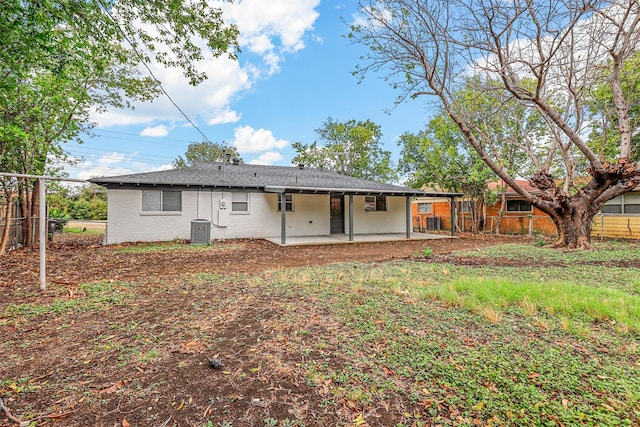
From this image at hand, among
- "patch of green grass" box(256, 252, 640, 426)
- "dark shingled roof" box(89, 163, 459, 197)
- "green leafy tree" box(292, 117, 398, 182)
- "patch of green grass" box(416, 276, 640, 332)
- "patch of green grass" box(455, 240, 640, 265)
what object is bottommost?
"patch of green grass" box(256, 252, 640, 426)

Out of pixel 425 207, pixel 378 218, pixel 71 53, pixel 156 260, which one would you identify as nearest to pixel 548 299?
pixel 156 260

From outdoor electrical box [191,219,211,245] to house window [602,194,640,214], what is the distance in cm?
1784

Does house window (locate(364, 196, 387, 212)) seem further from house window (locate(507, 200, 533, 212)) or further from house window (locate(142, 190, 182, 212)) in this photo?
house window (locate(142, 190, 182, 212))

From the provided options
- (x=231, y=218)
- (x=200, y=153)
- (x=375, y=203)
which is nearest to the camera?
(x=231, y=218)

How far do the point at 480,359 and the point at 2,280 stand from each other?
7678 millimetres

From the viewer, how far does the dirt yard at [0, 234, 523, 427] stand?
187cm

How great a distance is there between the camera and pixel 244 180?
12.7 m

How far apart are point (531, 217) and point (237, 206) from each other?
13692 mm

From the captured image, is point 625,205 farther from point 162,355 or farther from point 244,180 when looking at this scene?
point 162,355

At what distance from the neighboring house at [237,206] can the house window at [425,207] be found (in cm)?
687

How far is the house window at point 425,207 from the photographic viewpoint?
2106 cm

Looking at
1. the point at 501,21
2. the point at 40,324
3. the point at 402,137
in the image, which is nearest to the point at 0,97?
the point at 40,324

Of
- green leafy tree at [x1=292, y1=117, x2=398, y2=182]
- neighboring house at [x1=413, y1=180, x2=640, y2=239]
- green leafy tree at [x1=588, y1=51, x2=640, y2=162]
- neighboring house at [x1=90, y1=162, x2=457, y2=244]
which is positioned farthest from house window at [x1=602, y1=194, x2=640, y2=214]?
green leafy tree at [x1=292, y1=117, x2=398, y2=182]

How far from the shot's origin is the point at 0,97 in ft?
18.9
